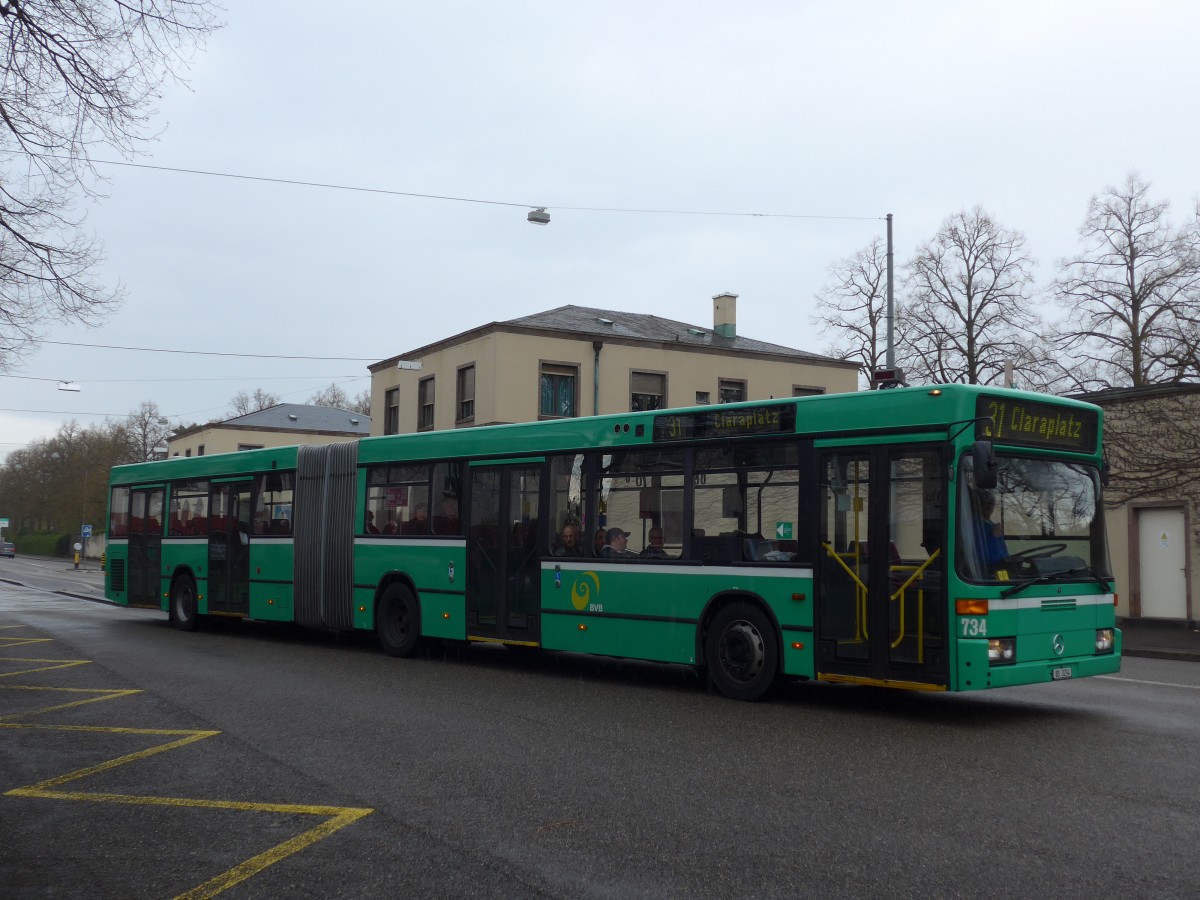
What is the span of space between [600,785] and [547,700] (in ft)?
12.9

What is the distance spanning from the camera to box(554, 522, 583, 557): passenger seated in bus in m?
12.7

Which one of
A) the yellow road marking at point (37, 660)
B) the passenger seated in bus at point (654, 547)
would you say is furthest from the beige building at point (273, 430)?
the passenger seated in bus at point (654, 547)

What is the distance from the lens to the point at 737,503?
439 inches

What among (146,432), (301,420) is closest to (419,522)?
(301,420)

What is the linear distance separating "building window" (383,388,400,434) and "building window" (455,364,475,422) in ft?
16.5

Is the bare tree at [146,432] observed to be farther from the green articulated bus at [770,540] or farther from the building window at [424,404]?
the green articulated bus at [770,540]

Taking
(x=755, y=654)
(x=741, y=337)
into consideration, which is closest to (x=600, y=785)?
(x=755, y=654)

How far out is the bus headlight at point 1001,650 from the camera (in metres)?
9.20

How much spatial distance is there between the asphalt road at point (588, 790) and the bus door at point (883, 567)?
56 centimetres

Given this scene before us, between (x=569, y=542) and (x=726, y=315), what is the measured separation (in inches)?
1271

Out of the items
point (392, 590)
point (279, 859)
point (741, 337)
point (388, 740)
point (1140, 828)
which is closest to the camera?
point (279, 859)

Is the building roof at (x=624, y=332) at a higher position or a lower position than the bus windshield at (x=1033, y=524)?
higher

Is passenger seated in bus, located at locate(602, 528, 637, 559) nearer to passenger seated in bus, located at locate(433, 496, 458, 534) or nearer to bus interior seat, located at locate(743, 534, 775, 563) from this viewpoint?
bus interior seat, located at locate(743, 534, 775, 563)

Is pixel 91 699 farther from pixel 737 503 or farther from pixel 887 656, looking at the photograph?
pixel 887 656
